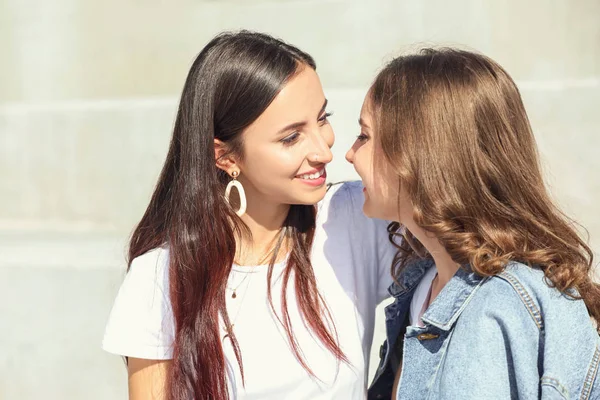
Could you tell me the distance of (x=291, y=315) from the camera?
2.07 meters

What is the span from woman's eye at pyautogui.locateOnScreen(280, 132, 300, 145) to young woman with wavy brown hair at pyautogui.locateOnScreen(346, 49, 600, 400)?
228 mm

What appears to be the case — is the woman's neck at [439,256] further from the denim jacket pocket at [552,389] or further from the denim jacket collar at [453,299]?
the denim jacket pocket at [552,389]

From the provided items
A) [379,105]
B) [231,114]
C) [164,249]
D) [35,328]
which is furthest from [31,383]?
[379,105]

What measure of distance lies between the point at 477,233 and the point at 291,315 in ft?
2.02

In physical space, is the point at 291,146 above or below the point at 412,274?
above

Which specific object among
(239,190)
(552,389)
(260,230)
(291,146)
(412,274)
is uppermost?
(291,146)

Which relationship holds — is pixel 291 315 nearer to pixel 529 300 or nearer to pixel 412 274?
pixel 412 274

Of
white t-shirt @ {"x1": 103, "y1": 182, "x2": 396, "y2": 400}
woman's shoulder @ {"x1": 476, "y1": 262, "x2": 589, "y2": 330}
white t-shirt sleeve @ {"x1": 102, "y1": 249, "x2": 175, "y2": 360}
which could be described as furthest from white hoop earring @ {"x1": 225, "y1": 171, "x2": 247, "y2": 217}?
woman's shoulder @ {"x1": 476, "y1": 262, "x2": 589, "y2": 330}

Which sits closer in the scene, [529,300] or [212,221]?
[529,300]

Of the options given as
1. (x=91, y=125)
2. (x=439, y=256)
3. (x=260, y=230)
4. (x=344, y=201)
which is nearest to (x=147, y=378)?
(x=260, y=230)

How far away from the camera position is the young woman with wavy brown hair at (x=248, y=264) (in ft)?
6.66

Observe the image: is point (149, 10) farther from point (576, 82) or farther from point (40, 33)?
point (576, 82)

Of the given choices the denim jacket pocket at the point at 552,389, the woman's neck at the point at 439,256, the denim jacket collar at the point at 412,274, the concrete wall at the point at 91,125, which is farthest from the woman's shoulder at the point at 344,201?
the concrete wall at the point at 91,125

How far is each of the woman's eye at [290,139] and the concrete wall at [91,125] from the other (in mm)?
1341
